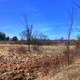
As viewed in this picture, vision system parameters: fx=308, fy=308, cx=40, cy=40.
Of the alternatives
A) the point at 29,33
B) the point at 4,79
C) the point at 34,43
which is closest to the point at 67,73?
the point at 4,79

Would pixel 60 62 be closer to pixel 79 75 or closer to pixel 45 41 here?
pixel 79 75

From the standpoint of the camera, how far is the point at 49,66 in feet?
61.1

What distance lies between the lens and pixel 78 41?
94.4 feet

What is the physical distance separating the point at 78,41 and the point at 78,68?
15.0m

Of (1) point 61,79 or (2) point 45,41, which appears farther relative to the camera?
(2) point 45,41

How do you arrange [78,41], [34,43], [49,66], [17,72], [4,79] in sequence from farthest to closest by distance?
[34,43] < [78,41] < [49,66] < [17,72] < [4,79]

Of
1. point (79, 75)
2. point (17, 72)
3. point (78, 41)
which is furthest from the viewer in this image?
point (78, 41)

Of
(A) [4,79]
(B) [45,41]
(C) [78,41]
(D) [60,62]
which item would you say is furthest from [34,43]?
(A) [4,79]

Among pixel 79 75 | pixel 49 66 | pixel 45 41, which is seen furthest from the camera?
pixel 45 41

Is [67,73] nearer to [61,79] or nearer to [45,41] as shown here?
[61,79]

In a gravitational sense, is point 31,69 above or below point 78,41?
below

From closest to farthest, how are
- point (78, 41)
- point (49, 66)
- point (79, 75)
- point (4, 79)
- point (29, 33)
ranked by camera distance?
point (79, 75) < point (4, 79) < point (49, 66) < point (78, 41) < point (29, 33)

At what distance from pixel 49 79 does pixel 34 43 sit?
3052 centimetres

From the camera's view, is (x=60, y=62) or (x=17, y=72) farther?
(x=60, y=62)
